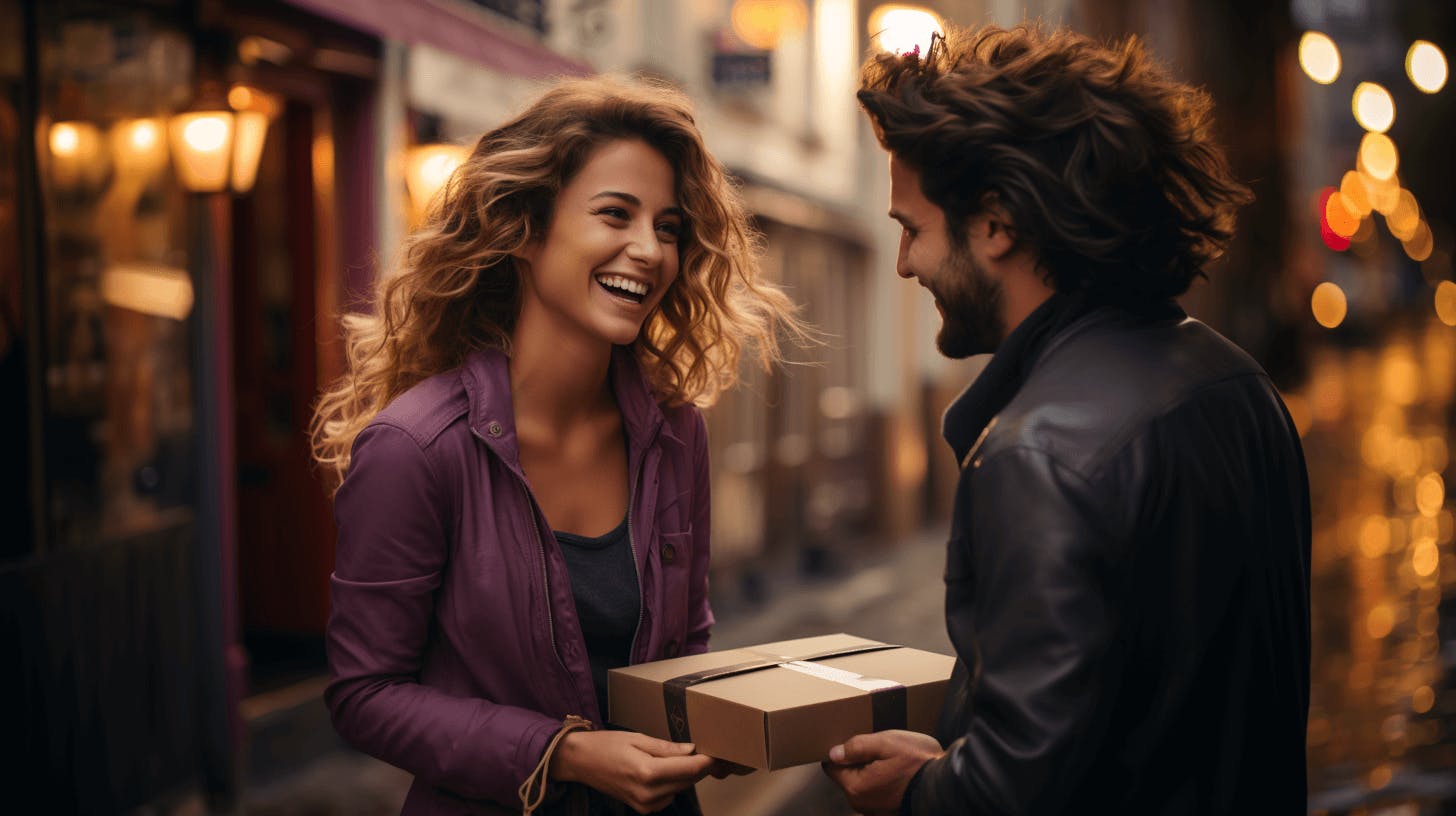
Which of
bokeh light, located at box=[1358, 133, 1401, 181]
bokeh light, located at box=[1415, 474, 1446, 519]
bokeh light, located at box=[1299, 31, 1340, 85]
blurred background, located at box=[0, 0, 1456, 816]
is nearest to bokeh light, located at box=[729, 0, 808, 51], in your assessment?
blurred background, located at box=[0, 0, 1456, 816]

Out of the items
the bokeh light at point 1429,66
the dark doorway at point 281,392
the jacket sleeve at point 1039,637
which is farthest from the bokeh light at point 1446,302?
the jacket sleeve at point 1039,637

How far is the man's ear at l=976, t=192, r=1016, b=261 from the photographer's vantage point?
2.20 m

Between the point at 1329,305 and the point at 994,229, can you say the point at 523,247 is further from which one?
the point at 1329,305

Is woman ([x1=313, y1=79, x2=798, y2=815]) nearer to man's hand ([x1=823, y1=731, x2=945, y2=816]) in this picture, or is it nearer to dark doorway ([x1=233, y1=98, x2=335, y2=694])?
man's hand ([x1=823, y1=731, x2=945, y2=816])

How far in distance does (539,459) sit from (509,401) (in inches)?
5.1

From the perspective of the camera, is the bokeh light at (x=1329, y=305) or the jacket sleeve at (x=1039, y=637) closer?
the jacket sleeve at (x=1039, y=637)

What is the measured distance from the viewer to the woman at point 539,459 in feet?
8.29

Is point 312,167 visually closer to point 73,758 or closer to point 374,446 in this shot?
→ point 73,758

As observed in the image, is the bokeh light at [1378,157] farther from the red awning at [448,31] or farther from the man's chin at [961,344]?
the man's chin at [961,344]

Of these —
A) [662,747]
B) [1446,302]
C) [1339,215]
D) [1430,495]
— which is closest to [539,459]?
[662,747]

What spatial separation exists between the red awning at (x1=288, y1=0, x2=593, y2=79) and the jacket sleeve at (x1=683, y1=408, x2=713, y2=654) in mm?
4626

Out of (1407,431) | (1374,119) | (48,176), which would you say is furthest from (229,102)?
(1374,119)

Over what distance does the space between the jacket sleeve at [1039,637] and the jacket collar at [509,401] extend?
3.23 feet

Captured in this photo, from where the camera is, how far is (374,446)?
2.55 meters
